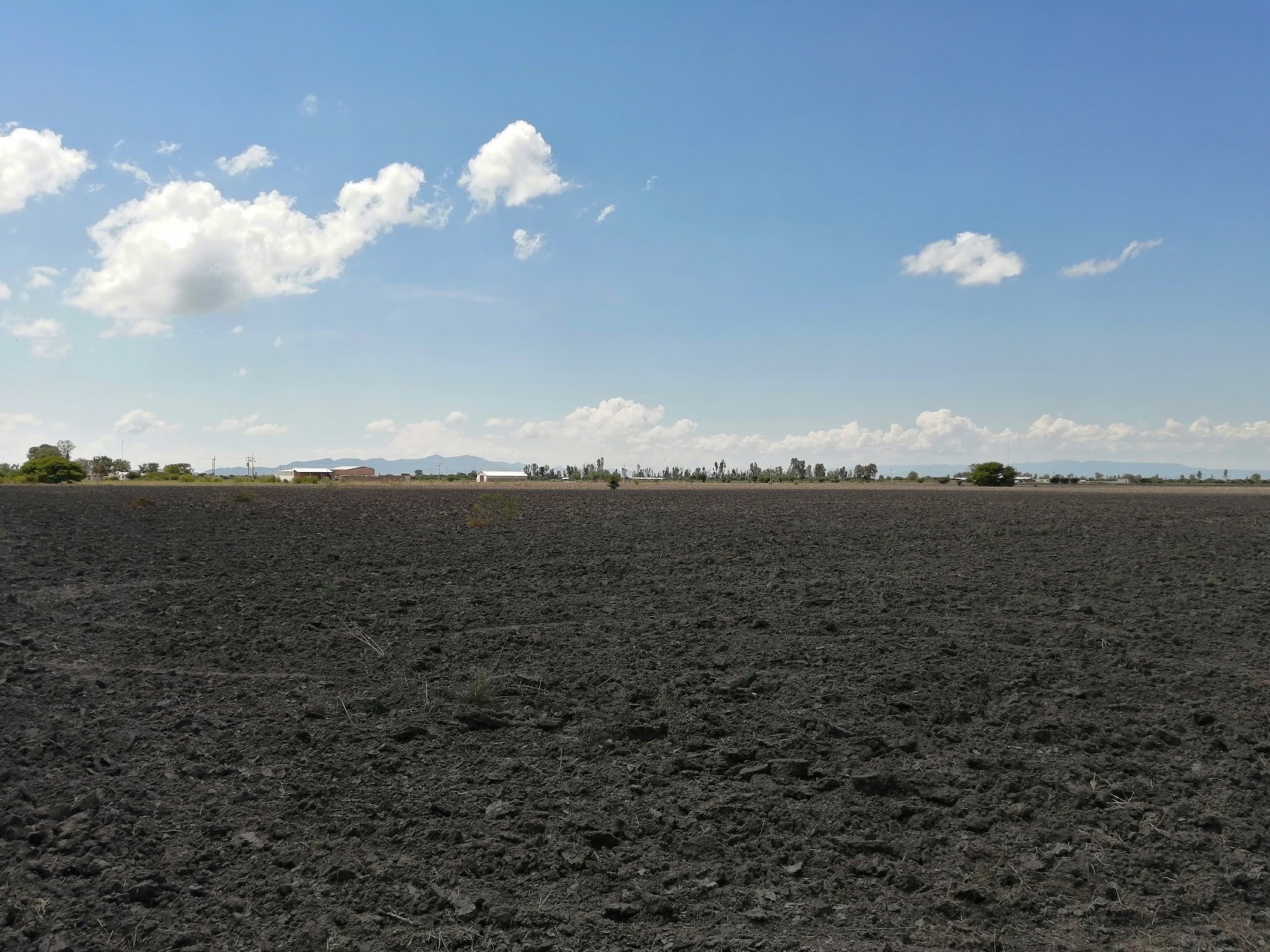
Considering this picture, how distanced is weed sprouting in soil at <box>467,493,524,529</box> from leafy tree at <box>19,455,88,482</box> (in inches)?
2596

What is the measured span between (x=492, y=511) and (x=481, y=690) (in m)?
21.3

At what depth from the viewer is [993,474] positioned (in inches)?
4050

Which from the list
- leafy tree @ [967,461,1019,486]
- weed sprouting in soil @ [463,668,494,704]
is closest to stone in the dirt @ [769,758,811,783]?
weed sprouting in soil @ [463,668,494,704]

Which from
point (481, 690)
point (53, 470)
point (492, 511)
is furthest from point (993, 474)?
point (481, 690)

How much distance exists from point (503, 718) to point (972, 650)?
16.7 ft

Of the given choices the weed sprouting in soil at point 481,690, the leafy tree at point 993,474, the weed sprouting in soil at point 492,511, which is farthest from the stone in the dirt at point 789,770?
the leafy tree at point 993,474

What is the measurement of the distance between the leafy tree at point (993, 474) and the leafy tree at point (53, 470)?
319 feet

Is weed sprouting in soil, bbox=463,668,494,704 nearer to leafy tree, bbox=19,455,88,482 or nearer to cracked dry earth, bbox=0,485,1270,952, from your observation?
cracked dry earth, bbox=0,485,1270,952

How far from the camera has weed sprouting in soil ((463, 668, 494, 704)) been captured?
727 cm

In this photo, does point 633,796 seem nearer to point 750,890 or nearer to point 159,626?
point 750,890

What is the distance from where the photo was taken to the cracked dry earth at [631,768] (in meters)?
4.22

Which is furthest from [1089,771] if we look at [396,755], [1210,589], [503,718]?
[1210,589]

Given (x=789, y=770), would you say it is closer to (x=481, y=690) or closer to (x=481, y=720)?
(x=481, y=720)

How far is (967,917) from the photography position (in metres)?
4.22
